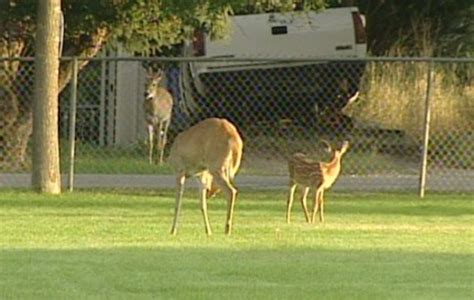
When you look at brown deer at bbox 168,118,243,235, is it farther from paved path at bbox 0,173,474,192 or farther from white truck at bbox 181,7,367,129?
white truck at bbox 181,7,367,129

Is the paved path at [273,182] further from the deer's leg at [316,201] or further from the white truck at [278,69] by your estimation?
the deer's leg at [316,201]

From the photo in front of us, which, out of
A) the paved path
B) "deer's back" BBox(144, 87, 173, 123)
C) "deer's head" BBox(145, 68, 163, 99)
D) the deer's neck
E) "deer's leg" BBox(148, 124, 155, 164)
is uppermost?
"deer's head" BBox(145, 68, 163, 99)

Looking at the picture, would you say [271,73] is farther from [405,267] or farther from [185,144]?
[405,267]

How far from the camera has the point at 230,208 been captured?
15.3m

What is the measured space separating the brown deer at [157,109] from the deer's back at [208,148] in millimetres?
8379

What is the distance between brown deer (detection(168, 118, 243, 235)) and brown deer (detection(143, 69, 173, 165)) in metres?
8.35

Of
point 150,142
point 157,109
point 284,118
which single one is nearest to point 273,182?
point 284,118

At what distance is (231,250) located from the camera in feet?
43.8

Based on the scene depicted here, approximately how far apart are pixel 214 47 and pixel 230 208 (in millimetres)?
13879

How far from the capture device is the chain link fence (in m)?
22.6

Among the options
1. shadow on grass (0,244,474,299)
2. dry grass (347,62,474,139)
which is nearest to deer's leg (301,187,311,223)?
shadow on grass (0,244,474,299)

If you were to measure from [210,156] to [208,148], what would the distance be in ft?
0.28

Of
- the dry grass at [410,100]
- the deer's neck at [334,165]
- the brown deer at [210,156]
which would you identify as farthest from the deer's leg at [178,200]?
the dry grass at [410,100]

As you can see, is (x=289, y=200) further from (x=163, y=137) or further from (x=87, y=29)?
(x=163, y=137)
